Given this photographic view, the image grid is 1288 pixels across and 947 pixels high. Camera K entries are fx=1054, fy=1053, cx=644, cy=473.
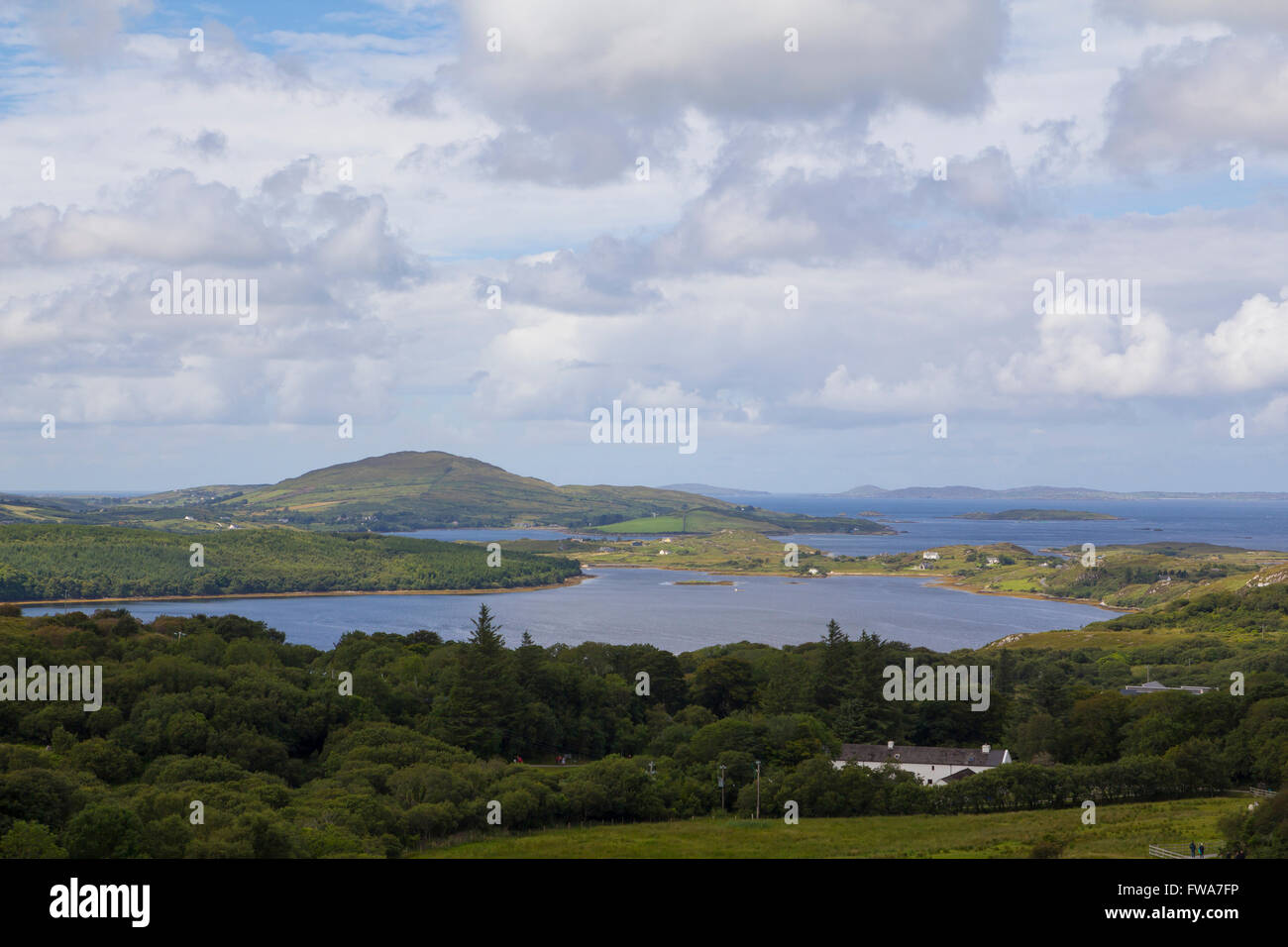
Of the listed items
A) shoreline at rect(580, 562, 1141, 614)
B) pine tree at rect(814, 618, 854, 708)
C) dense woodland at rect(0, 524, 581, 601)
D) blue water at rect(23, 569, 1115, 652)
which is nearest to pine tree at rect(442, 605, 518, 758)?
pine tree at rect(814, 618, 854, 708)

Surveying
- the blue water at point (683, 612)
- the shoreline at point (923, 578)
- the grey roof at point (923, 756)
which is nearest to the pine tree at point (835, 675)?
the grey roof at point (923, 756)

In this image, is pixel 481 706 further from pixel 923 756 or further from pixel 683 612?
pixel 683 612

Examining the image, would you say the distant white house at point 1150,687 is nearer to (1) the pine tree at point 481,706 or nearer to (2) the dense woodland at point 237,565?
(1) the pine tree at point 481,706

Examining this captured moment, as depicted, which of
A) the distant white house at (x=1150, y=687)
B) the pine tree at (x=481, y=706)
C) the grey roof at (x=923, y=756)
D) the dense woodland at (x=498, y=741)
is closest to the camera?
the dense woodland at (x=498, y=741)

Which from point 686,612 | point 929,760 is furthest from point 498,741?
point 686,612

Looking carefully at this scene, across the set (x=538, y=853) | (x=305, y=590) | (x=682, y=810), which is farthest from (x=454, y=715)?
(x=305, y=590)

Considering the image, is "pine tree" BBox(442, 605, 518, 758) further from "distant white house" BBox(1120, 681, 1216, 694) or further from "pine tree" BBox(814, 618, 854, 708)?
"distant white house" BBox(1120, 681, 1216, 694)
